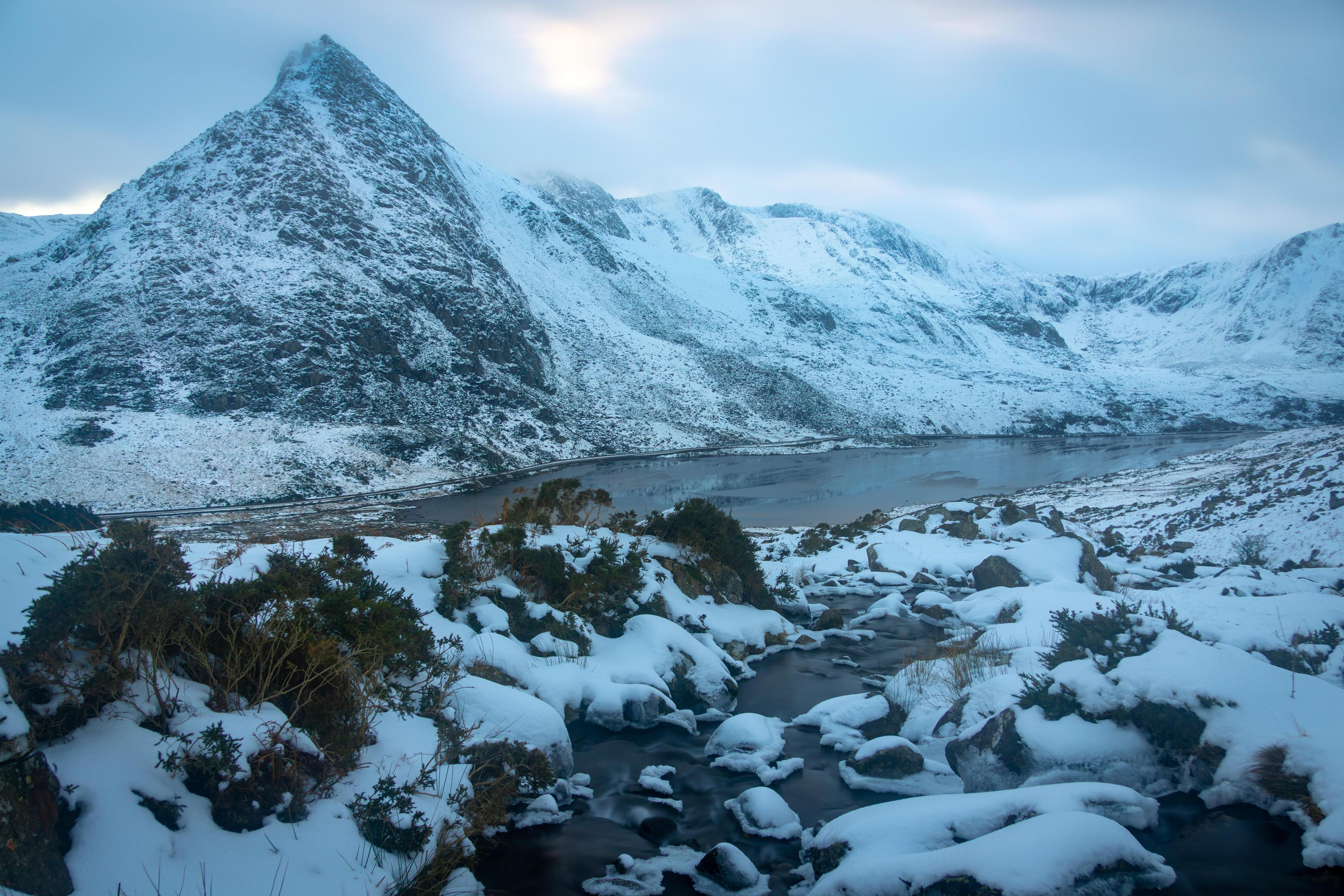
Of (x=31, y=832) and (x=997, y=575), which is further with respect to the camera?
(x=997, y=575)

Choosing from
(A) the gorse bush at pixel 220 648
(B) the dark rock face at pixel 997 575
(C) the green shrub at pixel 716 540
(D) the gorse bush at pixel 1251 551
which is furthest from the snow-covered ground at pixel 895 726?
(D) the gorse bush at pixel 1251 551

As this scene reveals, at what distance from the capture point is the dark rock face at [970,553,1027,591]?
14984mm

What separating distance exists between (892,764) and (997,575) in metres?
9.52

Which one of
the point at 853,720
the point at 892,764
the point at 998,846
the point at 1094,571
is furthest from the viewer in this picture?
the point at 1094,571

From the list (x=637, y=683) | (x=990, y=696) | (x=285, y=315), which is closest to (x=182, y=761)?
(x=637, y=683)

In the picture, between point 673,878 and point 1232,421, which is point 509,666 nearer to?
point 673,878

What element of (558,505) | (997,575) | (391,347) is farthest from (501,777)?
(391,347)

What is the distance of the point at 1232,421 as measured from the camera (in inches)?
3984

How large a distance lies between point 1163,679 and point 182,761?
8.61 metres

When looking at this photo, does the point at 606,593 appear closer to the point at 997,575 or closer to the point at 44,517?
→ the point at 44,517

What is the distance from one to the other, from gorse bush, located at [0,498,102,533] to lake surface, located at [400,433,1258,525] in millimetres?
16034

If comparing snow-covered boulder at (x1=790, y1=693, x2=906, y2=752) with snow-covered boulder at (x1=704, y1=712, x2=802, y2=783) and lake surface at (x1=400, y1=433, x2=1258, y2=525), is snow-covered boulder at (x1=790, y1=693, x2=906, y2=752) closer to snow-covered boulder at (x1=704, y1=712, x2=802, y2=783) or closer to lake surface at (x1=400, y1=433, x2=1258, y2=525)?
snow-covered boulder at (x1=704, y1=712, x2=802, y2=783)

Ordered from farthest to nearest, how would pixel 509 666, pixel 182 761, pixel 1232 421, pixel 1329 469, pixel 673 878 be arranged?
pixel 1232 421 < pixel 1329 469 < pixel 509 666 < pixel 673 878 < pixel 182 761

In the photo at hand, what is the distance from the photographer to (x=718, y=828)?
21.9 ft
